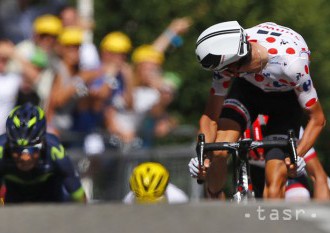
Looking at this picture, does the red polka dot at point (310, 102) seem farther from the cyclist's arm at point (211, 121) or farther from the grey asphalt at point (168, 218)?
the grey asphalt at point (168, 218)

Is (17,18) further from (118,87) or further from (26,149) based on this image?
(26,149)

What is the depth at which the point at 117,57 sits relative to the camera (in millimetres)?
13531

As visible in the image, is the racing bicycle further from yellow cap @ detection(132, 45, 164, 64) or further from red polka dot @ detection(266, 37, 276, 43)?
yellow cap @ detection(132, 45, 164, 64)

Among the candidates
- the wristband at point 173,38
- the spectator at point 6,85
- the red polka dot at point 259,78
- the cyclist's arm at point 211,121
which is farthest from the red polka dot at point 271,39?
the wristband at point 173,38

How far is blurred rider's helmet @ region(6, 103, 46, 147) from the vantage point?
10180mm

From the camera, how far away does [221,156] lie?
31.9 ft

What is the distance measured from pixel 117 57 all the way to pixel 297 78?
452 cm

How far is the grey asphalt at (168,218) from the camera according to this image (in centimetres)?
711

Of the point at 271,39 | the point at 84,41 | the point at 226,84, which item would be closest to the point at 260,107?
the point at 226,84

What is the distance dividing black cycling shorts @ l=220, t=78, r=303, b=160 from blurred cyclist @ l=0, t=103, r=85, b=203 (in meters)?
1.38

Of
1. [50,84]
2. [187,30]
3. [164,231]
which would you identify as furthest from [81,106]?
[164,231]

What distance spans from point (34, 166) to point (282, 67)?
224 centimetres

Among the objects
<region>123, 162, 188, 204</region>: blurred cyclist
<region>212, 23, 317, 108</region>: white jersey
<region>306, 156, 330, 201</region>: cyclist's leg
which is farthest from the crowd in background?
<region>212, 23, 317, 108</region>: white jersey

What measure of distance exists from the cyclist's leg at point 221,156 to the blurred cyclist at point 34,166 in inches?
43.2
